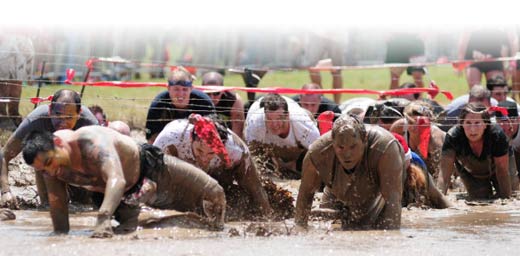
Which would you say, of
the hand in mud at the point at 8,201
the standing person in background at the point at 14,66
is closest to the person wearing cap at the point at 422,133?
the hand in mud at the point at 8,201

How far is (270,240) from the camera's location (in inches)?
342

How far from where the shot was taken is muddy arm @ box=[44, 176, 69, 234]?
867cm

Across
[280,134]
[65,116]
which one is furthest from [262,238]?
[280,134]

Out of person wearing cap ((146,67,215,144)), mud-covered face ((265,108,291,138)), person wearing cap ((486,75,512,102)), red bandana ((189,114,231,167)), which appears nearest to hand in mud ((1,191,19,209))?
red bandana ((189,114,231,167))

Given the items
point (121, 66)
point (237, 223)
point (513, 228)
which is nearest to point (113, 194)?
point (237, 223)

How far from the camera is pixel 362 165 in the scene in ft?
30.6

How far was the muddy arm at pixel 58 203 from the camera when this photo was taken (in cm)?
867

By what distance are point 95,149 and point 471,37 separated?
1044cm

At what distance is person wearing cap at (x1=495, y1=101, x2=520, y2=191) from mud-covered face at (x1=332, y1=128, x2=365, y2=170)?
380 cm

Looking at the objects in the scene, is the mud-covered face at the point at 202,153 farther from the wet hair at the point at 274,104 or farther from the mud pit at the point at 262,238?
the wet hair at the point at 274,104

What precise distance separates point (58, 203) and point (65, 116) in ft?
6.52

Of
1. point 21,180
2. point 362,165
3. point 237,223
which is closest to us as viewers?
point 362,165

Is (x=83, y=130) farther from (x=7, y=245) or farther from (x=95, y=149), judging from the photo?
(x=7, y=245)

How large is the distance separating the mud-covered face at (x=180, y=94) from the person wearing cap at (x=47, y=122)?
5.79ft
